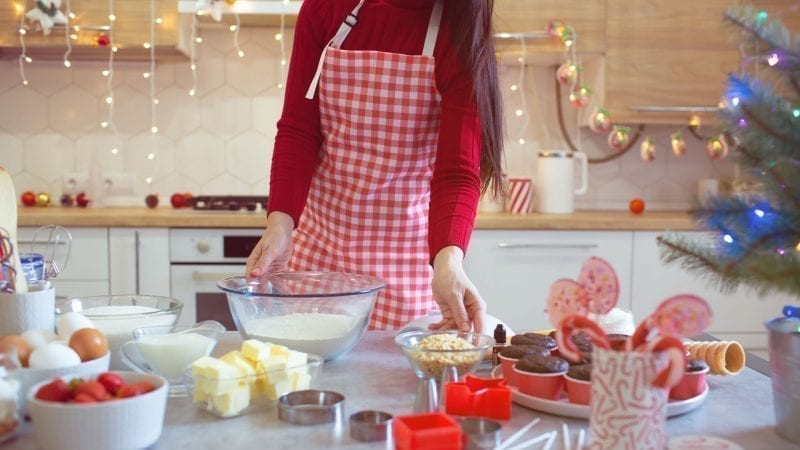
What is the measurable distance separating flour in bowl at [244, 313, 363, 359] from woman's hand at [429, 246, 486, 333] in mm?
130

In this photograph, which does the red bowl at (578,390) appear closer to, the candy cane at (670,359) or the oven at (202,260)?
the candy cane at (670,359)

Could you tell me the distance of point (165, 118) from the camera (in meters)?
2.90

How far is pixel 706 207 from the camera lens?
2.63ft

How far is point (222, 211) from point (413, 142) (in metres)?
1.15

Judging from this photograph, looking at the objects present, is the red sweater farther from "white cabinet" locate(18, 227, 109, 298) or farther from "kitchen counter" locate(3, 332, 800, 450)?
"white cabinet" locate(18, 227, 109, 298)

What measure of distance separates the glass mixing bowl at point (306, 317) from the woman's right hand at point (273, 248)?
134 millimetres

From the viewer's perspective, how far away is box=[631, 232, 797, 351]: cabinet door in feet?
8.33

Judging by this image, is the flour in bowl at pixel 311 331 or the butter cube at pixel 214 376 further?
the flour in bowl at pixel 311 331

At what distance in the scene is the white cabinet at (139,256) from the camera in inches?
95.0

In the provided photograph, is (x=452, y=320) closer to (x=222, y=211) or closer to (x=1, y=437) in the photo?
(x=1, y=437)

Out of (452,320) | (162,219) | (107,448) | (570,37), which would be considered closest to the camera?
(107,448)

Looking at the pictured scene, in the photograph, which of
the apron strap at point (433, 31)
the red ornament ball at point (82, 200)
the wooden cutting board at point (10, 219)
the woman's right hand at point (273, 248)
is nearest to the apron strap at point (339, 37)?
the apron strap at point (433, 31)

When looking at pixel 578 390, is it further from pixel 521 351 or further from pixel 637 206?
pixel 637 206

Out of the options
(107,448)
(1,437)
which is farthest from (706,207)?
(1,437)
